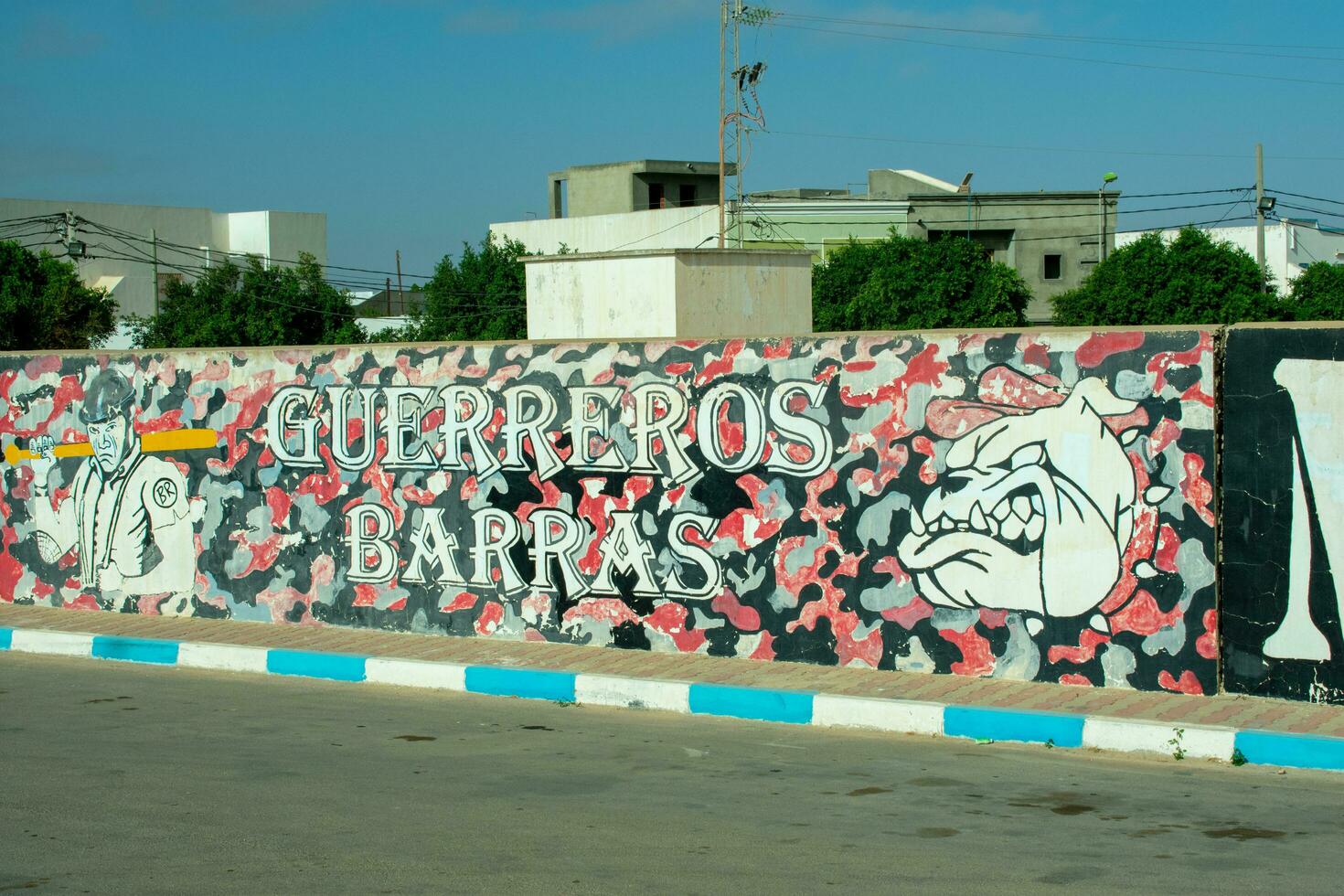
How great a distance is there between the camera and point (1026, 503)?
25.2 ft

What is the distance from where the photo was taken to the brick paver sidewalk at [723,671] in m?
6.89

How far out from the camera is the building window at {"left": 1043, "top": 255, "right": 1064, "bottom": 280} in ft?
175

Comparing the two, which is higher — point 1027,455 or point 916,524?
point 1027,455

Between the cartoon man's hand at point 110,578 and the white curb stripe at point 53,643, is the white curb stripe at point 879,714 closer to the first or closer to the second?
the white curb stripe at point 53,643

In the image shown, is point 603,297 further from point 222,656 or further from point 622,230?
point 622,230

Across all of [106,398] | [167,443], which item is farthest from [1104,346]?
[106,398]

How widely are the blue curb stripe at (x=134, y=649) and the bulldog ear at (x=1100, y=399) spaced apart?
6070mm

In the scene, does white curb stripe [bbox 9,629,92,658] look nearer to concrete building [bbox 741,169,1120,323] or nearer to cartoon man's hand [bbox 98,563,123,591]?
cartoon man's hand [bbox 98,563,123,591]

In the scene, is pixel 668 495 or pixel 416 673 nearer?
pixel 416 673

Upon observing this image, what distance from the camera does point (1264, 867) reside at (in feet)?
15.4

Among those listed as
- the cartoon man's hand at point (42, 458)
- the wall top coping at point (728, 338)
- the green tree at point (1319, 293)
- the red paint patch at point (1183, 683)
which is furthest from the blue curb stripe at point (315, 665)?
the green tree at point (1319, 293)

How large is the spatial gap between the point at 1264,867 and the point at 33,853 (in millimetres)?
4272

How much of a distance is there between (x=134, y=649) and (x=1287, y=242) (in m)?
56.9

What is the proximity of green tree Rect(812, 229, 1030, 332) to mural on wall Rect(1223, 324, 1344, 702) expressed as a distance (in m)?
33.8
